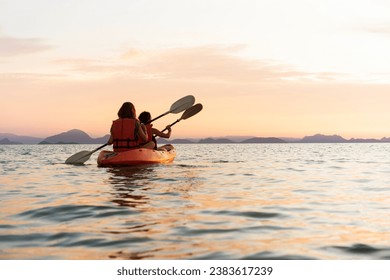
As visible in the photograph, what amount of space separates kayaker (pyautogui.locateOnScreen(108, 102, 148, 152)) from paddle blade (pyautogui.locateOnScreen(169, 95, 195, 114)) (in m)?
3.62

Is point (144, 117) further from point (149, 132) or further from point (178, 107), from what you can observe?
point (178, 107)

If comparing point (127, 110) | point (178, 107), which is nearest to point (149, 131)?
point (127, 110)

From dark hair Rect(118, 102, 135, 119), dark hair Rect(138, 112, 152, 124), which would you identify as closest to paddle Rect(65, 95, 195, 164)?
dark hair Rect(138, 112, 152, 124)

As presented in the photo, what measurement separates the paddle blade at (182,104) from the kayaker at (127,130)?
3625 millimetres

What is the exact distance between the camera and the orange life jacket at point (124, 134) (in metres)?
14.0

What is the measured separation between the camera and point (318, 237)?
17.9 ft

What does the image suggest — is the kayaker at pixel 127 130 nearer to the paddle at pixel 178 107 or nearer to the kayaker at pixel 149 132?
the kayaker at pixel 149 132

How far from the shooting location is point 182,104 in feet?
60.1

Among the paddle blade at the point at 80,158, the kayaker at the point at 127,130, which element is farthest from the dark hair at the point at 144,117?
the paddle blade at the point at 80,158

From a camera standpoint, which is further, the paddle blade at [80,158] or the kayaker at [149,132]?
the paddle blade at [80,158]

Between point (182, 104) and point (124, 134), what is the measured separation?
4.41 metres

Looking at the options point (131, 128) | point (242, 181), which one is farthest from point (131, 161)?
point (242, 181)

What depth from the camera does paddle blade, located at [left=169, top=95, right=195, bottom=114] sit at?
18.3 meters

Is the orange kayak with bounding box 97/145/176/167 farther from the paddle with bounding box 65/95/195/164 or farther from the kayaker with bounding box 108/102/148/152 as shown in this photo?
the paddle with bounding box 65/95/195/164
